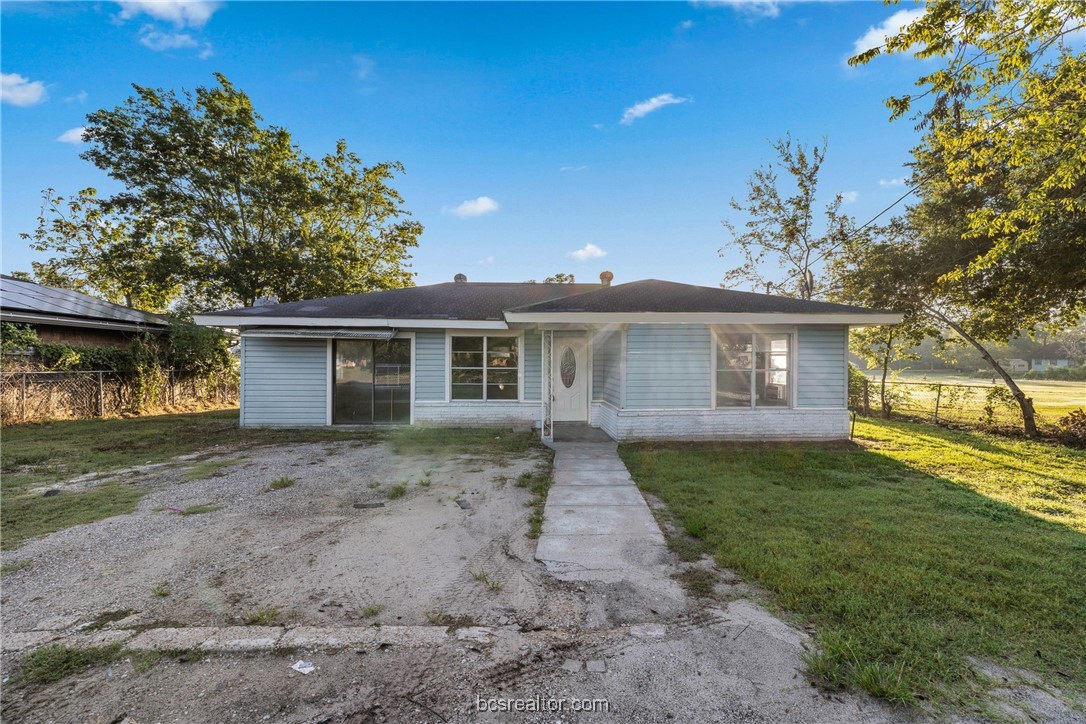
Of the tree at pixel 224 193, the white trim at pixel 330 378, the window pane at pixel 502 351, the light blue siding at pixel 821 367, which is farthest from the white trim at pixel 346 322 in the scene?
the tree at pixel 224 193

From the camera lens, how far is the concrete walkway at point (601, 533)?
10.1 feet

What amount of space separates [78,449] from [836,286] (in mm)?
18524

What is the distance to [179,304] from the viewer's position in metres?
19.8

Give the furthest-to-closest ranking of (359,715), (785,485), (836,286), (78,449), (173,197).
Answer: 1. (173,197)
2. (836,286)
3. (78,449)
4. (785,485)
5. (359,715)

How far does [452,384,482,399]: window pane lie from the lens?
9773 mm

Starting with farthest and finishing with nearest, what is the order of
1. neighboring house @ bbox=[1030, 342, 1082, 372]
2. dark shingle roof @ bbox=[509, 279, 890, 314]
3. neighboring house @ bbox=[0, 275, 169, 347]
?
neighboring house @ bbox=[1030, 342, 1082, 372] → neighboring house @ bbox=[0, 275, 169, 347] → dark shingle roof @ bbox=[509, 279, 890, 314]

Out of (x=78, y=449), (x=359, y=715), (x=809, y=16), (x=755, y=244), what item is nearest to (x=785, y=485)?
(x=359, y=715)

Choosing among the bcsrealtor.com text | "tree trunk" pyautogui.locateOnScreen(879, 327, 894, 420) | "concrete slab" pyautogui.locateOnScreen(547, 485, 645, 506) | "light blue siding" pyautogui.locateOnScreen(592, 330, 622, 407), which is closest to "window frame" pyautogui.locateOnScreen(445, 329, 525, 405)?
"light blue siding" pyautogui.locateOnScreen(592, 330, 622, 407)

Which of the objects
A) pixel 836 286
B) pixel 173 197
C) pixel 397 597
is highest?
pixel 173 197

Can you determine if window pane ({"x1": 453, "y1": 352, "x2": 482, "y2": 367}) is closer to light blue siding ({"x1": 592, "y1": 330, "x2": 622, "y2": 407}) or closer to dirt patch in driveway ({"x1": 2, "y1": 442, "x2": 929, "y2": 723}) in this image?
light blue siding ({"x1": 592, "y1": 330, "x2": 622, "y2": 407})

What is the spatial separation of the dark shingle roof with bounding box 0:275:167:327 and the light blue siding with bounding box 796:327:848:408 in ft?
60.7

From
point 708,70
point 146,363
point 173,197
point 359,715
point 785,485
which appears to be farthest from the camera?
point 173,197

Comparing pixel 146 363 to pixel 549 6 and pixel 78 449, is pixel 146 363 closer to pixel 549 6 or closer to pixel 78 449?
pixel 78 449

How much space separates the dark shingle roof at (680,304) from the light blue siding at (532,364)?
1875 millimetres
